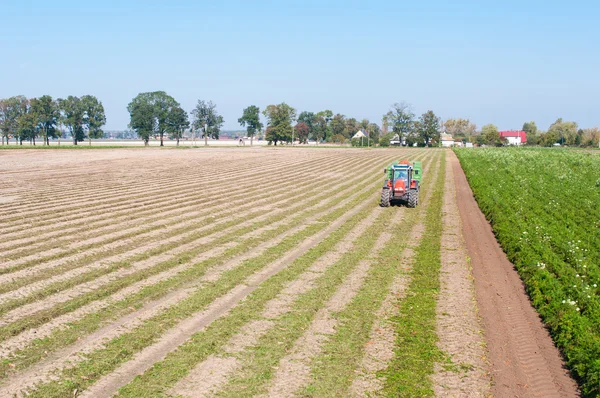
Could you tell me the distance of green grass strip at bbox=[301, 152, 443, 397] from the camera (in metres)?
7.34

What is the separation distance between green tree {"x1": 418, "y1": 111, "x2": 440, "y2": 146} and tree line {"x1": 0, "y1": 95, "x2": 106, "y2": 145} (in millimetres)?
79928

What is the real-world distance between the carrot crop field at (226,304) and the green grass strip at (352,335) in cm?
3

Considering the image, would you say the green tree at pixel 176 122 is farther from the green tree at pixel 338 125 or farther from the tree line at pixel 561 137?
the tree line at pixel 561 137

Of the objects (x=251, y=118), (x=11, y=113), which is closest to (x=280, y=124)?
(x=251, y=118)

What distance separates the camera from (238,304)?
1043cm

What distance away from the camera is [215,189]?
29.5 meters

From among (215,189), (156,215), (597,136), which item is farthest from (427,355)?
(597,136)

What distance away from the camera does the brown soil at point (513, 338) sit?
747 cm

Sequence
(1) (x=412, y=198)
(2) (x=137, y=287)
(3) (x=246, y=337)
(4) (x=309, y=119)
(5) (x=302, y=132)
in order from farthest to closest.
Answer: (4) (x=309, y=119), (5) (x=302, y=132), (1) (x=412, y=198), (2) (x=137, y=287), (3) (x=246, y=337)

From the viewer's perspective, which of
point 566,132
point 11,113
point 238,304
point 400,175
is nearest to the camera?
point 238,304

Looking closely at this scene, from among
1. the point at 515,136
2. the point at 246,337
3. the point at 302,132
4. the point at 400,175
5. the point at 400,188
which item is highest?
the point at 515,136

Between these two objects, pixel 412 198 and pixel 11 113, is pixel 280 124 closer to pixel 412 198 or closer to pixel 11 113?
pixel 11 113

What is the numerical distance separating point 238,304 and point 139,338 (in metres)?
2.23

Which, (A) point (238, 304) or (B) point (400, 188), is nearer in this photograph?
(A) point (238, 304)
